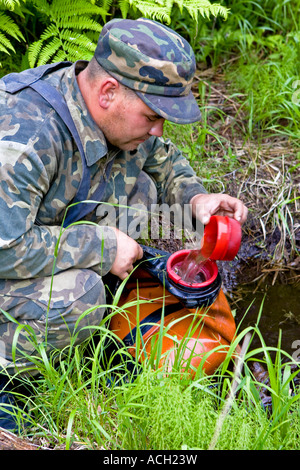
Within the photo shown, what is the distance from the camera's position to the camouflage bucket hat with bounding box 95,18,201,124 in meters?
2.26

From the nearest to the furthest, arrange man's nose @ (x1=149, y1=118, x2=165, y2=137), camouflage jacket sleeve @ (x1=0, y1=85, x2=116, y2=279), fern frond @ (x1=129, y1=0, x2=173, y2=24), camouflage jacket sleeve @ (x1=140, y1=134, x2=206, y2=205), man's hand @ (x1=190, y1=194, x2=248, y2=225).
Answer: camouflage jacket sleeve @ (x1=0, y1=85, x2=116, y2=279) → man's nose @ (x1=149, y1=118, x2=165, y2=137) → man's hand @ (x1=190, y1=194, x2=248, y2=225) → camouflage jacket sleeve @ (x1=140, y1=134, x2=206, y2=205) → fern frond @ (x1=129, y1=0, x2=173, y2=24)

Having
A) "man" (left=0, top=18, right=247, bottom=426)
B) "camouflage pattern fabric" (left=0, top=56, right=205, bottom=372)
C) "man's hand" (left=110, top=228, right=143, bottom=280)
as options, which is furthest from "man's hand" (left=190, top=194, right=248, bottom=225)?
"camouflage pattern fabric" (left=0, top=56, right=205, bottom=372)

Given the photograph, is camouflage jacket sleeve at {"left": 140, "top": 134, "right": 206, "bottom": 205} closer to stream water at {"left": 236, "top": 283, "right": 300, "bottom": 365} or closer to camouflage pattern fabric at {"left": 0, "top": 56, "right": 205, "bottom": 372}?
camouflage pattern fabric at {"left": 0, "top": 56, "right": 205, "bottom": 372}

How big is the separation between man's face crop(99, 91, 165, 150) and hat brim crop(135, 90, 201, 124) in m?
0.05

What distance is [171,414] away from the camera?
6.07 ft

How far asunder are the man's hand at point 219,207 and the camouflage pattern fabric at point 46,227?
48cm

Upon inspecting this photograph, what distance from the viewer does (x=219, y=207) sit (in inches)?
109

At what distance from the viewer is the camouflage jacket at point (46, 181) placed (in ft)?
7.34

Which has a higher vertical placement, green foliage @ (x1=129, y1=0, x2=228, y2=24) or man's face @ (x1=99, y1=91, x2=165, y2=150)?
green foliage @ (x1=129, y1=0, x2=228, y2=24)

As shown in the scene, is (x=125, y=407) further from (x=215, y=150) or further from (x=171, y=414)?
(x=215, y=150)

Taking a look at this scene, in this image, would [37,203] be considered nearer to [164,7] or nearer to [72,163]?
[72,163]

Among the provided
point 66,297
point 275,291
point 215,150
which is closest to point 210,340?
point 66,297

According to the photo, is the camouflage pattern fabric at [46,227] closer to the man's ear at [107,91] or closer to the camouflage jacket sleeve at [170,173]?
the man's ear at [107,91]

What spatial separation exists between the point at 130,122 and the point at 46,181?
17.2 inches
